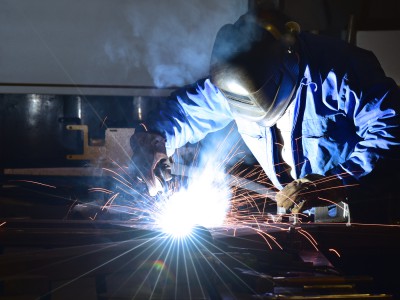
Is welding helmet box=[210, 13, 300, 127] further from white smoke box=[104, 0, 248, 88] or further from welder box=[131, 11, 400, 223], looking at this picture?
white smoke box=[104, 0, 248, 88]

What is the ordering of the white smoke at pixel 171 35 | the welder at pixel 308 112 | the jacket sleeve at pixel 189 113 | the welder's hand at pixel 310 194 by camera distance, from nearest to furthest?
the welder's hand at pixel 310 194 → the welder at pixel 308 112 → the jacket sleeve at pixel 189 113 → the white smoke at pixel 171 35

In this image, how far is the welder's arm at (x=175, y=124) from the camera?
8.64 ft

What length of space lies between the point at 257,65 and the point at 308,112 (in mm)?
509

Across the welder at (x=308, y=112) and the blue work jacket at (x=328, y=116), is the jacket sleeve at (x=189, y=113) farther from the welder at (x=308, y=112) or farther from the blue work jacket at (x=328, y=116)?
the welder at (x=308, y=112)

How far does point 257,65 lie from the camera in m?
2.05

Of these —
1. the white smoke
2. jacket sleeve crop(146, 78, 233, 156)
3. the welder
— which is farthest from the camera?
the white smoke

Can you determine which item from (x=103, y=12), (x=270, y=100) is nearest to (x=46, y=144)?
(x=103, y=12)

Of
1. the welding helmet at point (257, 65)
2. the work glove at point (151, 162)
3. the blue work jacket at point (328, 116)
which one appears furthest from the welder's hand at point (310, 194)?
the work glove at point (151, 162)

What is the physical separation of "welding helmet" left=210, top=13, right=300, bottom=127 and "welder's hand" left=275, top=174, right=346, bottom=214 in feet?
1.28

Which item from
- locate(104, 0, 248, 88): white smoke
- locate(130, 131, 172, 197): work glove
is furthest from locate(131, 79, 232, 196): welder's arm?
locate(104, 0, 248, 88): white smoke

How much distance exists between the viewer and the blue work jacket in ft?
6.93

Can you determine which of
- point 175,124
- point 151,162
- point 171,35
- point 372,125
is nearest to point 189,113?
point 175,124

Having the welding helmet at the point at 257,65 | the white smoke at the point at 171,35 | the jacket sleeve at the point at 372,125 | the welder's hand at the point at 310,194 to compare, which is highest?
the white smoke at the point at 171,35

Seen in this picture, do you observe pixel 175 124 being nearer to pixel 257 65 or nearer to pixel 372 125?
pixel 257 65
